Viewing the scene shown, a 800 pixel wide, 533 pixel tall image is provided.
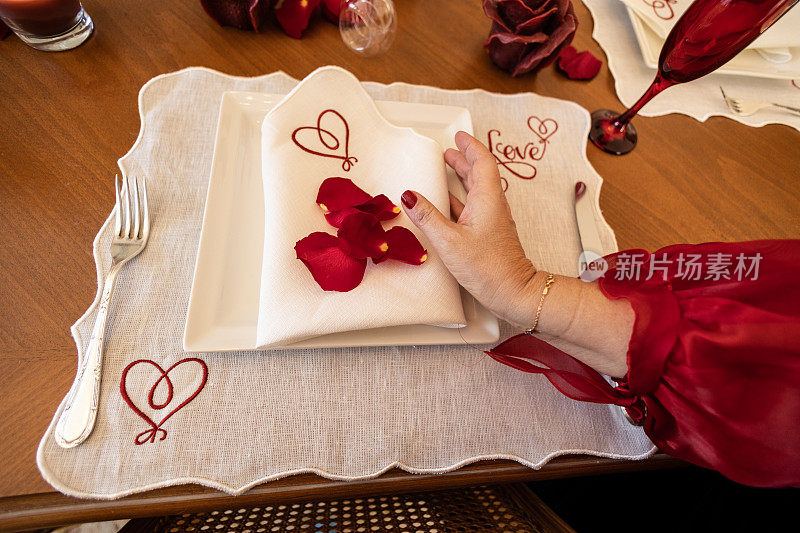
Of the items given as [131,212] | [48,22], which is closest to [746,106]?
[131,212]

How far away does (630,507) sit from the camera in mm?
956

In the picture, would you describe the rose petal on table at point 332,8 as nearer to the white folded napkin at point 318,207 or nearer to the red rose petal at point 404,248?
the white folded napkin at point 318,207

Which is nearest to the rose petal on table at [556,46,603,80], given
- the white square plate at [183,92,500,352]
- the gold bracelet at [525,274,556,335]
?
the white square plate at [183,92,500,352]

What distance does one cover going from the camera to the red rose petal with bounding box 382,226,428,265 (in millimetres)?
452

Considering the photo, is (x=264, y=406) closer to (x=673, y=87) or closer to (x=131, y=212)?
(x=131, y=212)

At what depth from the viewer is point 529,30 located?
66cm

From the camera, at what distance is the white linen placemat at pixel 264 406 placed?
416 mm

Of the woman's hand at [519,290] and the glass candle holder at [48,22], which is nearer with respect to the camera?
the woman's hand at [519,290]

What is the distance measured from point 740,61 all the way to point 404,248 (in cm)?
81

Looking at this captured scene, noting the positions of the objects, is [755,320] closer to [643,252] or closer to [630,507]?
[643,252]

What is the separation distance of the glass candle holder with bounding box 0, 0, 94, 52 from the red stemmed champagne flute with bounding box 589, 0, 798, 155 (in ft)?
2.76

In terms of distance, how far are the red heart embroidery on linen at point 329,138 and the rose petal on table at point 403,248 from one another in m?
0.12

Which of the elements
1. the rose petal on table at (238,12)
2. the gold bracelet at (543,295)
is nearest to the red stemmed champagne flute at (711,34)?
the gold bracelet at (543,295)

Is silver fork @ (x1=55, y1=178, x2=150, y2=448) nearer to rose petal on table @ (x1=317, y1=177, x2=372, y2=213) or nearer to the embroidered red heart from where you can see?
rose petal on table @ (x1=317, y1=177, x2=372, y2=213)
